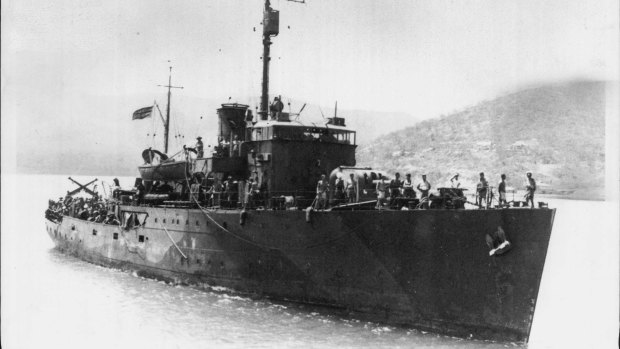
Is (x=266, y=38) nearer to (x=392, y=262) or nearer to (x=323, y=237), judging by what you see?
(x=323, y=237)

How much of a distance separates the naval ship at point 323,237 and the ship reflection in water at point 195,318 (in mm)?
569

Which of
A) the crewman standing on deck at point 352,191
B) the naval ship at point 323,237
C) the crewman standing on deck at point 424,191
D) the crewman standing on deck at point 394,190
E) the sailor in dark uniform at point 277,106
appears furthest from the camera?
the sailor in dark uniform at point 277,106

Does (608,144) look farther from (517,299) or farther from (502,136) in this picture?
(502,136)

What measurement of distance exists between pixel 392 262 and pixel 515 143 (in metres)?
35.5

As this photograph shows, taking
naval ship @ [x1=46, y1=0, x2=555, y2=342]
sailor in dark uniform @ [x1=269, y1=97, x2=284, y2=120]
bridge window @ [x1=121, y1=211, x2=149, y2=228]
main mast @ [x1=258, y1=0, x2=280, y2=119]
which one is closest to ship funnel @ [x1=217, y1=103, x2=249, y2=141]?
naval ship @ [x1=46, y1=0, x2=555, y2=342]

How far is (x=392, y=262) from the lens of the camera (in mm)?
13602

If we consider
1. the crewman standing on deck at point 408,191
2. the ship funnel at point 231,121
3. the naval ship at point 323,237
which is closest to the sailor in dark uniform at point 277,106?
the naval ship at point 323,237

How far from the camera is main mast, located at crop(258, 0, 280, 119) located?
19359 millimetres

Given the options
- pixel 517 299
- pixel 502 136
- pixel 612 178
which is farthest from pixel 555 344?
pixel 502 136

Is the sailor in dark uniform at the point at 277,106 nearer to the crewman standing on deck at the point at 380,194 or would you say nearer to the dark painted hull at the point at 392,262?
the dark painted hull at the point at 392,262

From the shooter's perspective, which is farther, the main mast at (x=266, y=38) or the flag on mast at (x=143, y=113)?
the flag on mast at (x=143, y=113)

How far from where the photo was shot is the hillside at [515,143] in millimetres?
37719

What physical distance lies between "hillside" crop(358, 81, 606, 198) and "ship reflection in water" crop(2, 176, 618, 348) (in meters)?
18.5

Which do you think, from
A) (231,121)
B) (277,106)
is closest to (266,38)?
(277,106)
